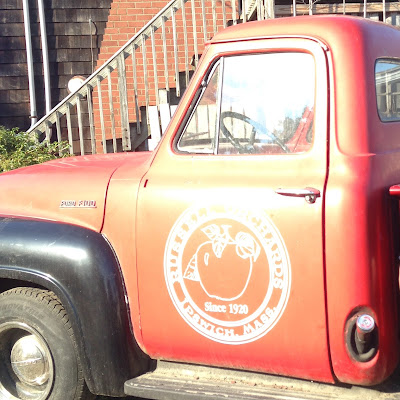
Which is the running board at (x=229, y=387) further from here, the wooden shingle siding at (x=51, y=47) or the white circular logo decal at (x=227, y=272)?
the wooden shingle siding at (x=51, y=47)

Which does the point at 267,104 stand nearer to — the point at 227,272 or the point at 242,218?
the point at 242,218

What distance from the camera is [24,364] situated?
3510 millimetres

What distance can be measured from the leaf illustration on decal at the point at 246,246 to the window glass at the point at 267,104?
42 centimetres

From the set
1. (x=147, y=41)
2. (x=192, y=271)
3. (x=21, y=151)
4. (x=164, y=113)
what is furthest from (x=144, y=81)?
(x=192, y=271)

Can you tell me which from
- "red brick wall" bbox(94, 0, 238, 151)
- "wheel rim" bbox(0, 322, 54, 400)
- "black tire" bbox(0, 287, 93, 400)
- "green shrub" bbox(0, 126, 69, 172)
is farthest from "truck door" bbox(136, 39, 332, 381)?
"red brick wall" bbox(94, 0, 238, 151)

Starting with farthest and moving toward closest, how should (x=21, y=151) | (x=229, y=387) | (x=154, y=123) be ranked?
(x=154, y=123) → (x=21, y=151) → (x=229, y=387)

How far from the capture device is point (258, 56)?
3.10 metres

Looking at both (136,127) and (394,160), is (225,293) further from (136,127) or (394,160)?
(136,127)

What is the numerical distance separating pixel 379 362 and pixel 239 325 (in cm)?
59

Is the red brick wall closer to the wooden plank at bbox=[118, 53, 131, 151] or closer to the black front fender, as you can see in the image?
the wooden plank at bbox=[118, 53, 131, 151]

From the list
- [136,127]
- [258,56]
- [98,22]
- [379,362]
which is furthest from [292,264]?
[98,22]

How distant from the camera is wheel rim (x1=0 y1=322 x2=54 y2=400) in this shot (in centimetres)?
344

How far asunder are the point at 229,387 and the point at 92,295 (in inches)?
29.4

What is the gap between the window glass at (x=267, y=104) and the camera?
2.99 meters
